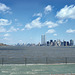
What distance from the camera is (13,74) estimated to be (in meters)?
12.0

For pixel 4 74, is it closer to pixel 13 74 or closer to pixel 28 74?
pixel 13 74

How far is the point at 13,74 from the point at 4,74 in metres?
1.09

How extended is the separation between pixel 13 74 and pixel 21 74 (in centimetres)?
95

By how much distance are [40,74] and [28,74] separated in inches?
56.9

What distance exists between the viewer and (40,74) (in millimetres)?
11922

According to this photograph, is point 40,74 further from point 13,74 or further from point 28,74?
point 13,74

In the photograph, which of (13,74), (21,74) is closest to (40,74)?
(21,74)

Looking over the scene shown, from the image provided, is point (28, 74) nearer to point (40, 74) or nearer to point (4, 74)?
point (40, 74)

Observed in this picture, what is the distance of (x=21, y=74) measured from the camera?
1212 centimetres

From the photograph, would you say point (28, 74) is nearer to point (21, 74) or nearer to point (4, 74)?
point (21, 74)

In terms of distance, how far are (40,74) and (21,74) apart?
230cm

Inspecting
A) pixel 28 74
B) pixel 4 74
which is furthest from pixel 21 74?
pixel 4 74

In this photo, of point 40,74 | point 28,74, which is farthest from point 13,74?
point 40,74

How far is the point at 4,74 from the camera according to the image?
12070 mm
